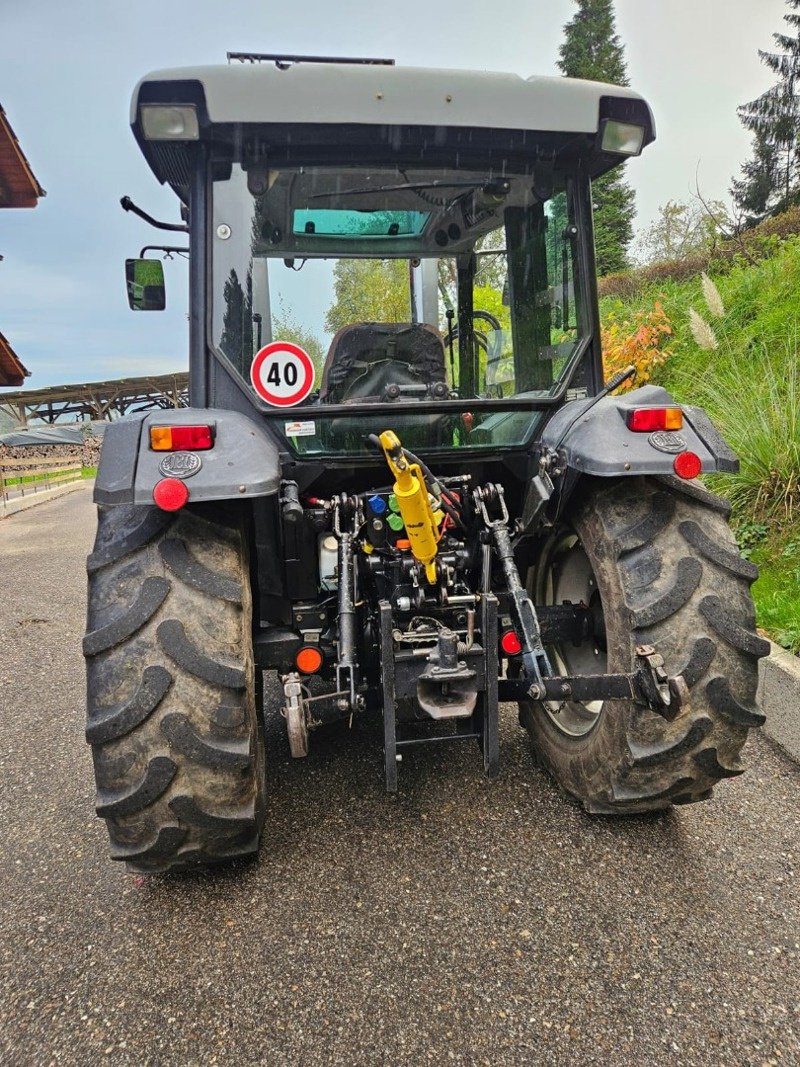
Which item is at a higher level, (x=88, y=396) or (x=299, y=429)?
(x=88, y=396)

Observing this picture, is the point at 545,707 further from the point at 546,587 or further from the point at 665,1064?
the point at 665,1064

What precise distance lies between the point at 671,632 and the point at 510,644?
503mm

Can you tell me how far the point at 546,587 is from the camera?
Result: 277 cm

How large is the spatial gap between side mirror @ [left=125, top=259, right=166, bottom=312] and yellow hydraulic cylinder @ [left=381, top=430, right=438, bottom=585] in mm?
1391

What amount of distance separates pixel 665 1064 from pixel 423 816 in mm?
1024

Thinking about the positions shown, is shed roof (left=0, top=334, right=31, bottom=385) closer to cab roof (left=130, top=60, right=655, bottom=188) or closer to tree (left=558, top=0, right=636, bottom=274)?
cab roof (left=130, top=60, right=655, bottom=188)

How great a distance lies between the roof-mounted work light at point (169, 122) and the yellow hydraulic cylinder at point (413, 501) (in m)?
1.12

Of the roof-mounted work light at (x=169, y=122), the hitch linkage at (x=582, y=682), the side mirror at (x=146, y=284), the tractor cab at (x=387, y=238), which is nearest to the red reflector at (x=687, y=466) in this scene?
the hitch linkage at (x=582, y=682)

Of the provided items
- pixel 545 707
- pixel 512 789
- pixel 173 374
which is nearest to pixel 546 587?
pixel 545 707

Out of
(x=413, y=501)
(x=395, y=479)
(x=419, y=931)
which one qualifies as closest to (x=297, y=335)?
(x=395, y=479)

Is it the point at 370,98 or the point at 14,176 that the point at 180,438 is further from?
the point at 14,176

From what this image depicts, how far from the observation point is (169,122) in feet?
6.68

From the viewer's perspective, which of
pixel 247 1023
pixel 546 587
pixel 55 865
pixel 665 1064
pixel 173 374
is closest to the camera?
pixel 665 1064

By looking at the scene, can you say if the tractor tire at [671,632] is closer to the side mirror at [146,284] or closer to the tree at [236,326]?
the tree at [236,326]
